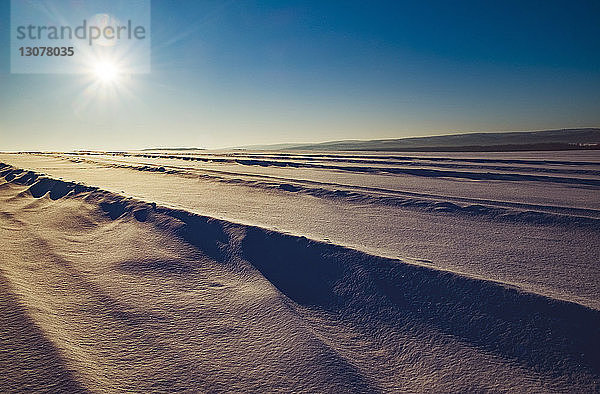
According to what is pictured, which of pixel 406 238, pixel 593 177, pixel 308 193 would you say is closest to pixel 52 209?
pixel 308 193

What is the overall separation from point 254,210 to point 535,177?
577 cm

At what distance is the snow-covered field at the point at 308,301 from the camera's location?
1.36 m

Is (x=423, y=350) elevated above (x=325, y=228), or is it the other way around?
(x=325, y=228)

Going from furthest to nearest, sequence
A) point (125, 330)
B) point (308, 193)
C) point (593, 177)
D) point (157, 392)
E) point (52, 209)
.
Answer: point (593, 177) < point (308, 193) < point (52, 209) < point (125, 330) < point (157, 392)

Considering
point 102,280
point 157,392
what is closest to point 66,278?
point 102,280

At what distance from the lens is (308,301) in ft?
6.54

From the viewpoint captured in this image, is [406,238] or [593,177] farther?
[593,177]

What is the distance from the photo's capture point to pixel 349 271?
221 centimetres

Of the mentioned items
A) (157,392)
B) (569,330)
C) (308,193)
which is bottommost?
(157,392)

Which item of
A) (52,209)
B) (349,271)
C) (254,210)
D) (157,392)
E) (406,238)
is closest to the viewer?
(157,392)

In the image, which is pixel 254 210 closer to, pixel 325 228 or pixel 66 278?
pixel 325 228

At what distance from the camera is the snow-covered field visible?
4.47ft

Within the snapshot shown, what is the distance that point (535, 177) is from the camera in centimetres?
640

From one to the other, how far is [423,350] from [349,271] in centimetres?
78
